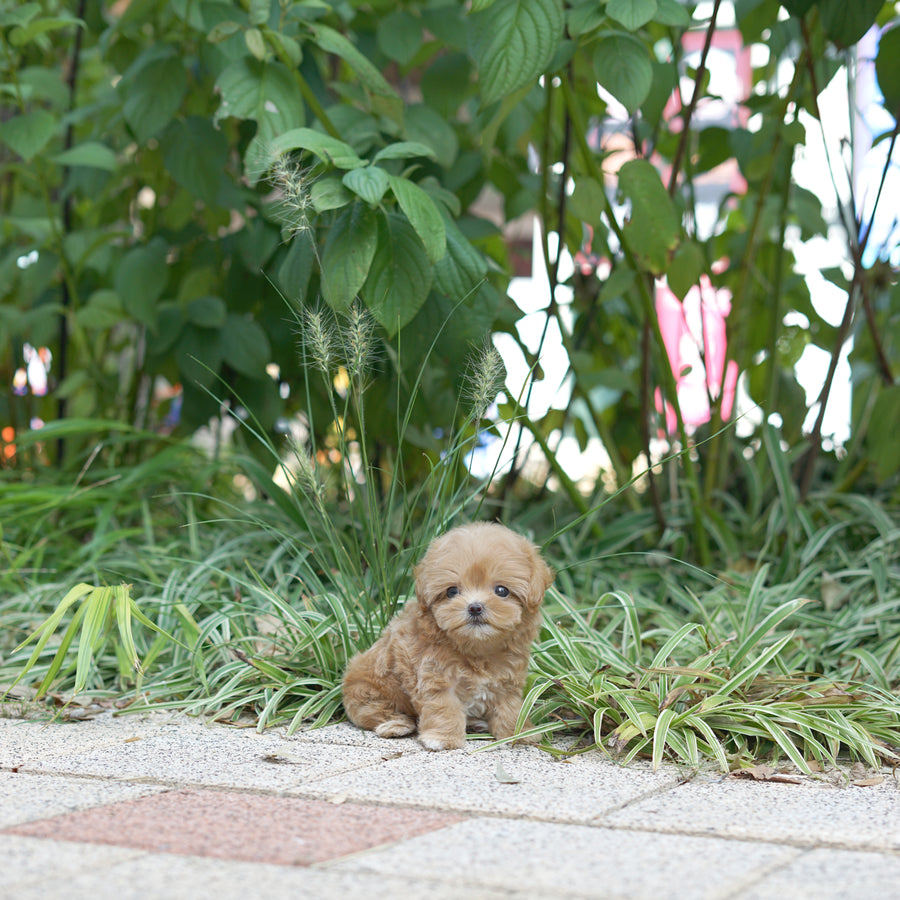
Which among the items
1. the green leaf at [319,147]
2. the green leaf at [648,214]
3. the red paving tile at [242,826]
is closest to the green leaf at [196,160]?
the green leaf at [319,147]

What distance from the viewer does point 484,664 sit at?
2318 mm

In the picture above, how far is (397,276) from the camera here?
270cm

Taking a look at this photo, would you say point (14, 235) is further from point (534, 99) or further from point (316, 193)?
point (316, 193)

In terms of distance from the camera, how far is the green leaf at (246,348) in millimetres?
3578

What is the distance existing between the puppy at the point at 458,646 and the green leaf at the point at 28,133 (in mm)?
1993

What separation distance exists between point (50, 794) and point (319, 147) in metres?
1.49

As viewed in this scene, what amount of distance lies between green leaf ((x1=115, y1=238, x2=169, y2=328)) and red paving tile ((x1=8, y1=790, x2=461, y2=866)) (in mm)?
2089

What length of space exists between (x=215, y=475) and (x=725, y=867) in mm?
3000

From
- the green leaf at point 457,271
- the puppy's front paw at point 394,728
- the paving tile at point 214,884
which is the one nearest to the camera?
the paving tile at point 214,884

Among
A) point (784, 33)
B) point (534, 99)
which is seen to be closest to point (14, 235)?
point (534, 99)

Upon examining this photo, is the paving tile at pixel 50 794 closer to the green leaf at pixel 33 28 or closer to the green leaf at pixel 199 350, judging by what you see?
the green leaf at pixel 199 350

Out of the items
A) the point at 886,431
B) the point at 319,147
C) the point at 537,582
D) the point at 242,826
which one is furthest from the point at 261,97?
the point at 886,431

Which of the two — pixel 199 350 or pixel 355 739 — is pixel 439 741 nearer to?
pixel 355 739

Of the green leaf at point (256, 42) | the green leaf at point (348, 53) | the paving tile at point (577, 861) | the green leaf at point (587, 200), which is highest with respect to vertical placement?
the green leaf at point (348, 53)
